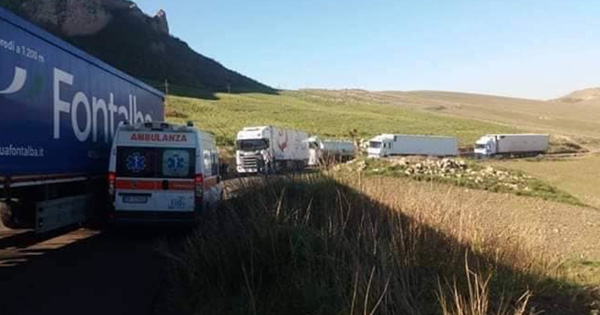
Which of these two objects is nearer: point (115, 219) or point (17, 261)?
point (17, 261)

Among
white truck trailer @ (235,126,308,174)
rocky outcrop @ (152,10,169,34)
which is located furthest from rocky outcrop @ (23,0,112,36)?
white truck trailer @ (235,126,308,174)

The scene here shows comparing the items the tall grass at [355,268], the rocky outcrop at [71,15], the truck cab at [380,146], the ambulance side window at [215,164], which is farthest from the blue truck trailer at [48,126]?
the rocky outcrop at [71,15]

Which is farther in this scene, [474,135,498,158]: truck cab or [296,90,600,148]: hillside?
[296,90,600,148]: hillside

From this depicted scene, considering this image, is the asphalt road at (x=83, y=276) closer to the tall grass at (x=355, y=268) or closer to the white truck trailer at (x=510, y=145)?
the tall grass at (x=355, y=268)

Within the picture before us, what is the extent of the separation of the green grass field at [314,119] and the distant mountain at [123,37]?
1149 centimetres

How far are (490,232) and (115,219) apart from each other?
8764mm

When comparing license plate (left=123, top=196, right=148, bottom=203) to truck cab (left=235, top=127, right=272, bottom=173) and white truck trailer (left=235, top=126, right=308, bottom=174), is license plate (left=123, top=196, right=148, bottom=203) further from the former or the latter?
truck cab (left=235, top=127, right=272, bottom=173)

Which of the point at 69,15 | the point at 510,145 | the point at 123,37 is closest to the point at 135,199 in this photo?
the point at 510,145

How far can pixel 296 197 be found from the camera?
1176 centimetres

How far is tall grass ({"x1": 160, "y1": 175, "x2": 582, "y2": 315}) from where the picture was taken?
6008 mm

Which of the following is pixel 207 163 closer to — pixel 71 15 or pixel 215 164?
pixel 215 164

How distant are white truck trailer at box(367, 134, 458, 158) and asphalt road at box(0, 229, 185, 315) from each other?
5512 centimetres

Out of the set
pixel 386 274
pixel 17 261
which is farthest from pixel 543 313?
pixel 17 261

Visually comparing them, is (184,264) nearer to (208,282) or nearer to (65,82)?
(208,282)
